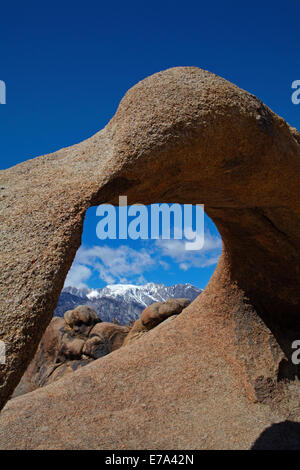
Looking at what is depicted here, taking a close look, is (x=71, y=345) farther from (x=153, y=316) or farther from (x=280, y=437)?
(x=280, y=437)

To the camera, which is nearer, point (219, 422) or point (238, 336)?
point (219, 422)

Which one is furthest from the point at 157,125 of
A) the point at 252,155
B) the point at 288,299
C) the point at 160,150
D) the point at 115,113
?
the point at 288,299

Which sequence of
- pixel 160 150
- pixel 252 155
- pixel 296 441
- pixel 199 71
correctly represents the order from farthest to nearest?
pixel 296 441 < pixel 252 155 < pixel 199 71 < pixel 160 150

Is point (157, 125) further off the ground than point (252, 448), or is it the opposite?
point (157, 125)

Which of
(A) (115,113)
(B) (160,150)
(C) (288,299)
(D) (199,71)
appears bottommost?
(C) (288,299)

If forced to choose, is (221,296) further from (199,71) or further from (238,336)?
Answer: (199,71)

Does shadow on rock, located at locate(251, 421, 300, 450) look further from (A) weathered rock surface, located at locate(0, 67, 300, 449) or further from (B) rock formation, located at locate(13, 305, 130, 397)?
(B) rock formation, located at locate(13, 305, 130, 397)

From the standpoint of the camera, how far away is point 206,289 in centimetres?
751

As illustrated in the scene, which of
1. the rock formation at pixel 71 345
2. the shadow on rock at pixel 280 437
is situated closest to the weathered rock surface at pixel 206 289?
the shadow on rock at pixel 280 437

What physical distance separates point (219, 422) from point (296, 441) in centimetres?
98

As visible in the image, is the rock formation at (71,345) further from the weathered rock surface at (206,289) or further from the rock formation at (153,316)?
the weathered rock surface at (206,289)

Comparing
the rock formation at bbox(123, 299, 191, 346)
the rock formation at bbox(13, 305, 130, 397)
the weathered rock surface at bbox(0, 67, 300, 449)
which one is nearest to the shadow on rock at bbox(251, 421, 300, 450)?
the weathered rock surface at bbox(0, 67, 300, 449)

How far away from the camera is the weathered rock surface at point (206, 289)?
10.6ft
